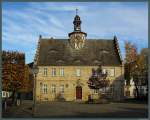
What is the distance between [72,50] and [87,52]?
4.57 feet

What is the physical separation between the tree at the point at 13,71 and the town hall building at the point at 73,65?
406 inches

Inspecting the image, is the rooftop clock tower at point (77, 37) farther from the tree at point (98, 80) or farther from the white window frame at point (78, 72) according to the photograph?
the tree at point (98, 80)

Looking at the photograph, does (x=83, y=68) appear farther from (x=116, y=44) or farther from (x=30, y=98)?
(x=30, y=98)

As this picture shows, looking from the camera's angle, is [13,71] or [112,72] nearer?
[13,71]

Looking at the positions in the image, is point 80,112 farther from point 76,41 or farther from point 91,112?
point 76,41

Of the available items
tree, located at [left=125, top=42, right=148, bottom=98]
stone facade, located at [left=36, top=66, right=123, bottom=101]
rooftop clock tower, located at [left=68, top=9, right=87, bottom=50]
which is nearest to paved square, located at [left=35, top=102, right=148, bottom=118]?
rooftop clock tower, located at [left=68, top=9, right=87, bottom=50]

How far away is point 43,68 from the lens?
33.6 m

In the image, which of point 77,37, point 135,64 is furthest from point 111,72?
point 77,37

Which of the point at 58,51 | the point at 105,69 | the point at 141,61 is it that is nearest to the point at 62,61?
the point at 58,51

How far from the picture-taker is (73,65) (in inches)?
1300

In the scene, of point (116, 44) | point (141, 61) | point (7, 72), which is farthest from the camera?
point (116, 44)

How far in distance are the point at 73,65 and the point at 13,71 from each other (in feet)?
45.6

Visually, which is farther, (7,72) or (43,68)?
(43,68)

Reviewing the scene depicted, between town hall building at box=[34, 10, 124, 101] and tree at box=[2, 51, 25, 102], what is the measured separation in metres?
10.3
